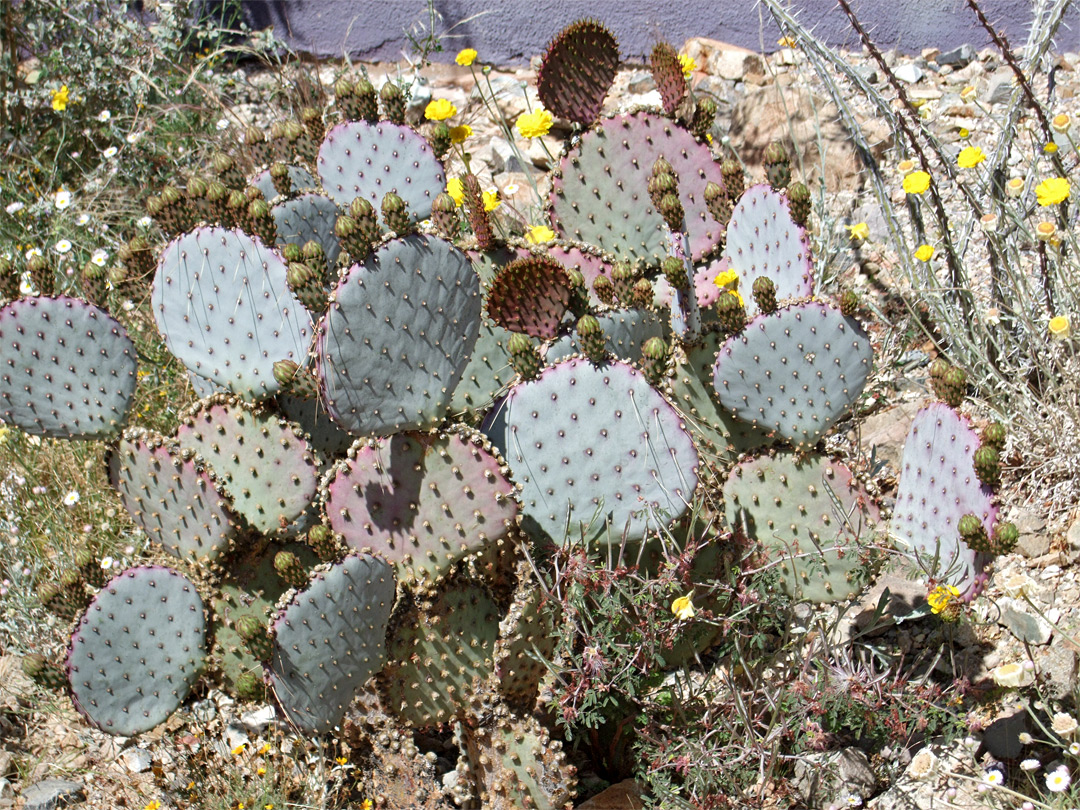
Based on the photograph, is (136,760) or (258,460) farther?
(136,760)

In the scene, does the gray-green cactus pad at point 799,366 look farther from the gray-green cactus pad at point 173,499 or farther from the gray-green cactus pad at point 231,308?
the gray-green cactus pad at point 173,499

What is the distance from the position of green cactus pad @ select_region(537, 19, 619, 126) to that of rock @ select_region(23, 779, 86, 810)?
2451 millimetres

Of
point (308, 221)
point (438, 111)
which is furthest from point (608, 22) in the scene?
point (308, 221)

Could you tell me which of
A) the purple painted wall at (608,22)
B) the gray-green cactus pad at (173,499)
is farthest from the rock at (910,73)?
the gray-green cactus pad at (173,499)

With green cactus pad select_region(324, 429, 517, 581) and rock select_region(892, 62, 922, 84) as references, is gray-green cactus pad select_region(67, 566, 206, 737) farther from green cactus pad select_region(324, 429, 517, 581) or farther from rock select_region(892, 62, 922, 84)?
rock select_region(892, 62, 922, 84)

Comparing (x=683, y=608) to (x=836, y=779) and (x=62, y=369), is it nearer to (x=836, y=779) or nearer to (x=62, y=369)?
(x=836, y=779)

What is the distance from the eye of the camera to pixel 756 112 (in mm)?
4746

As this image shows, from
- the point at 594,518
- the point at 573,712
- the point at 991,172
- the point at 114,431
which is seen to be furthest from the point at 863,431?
the point at 114,431

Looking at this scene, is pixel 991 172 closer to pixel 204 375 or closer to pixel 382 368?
pixel 382 368

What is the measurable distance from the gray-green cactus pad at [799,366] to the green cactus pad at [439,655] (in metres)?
0.86

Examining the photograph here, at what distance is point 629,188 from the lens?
11.4ft

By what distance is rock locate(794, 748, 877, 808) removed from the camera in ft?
8.17

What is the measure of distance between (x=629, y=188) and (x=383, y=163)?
0.84 m

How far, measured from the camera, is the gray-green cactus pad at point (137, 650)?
259 centimetres
